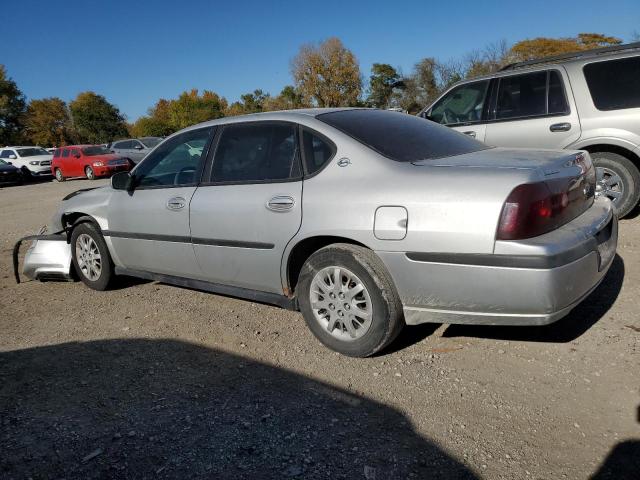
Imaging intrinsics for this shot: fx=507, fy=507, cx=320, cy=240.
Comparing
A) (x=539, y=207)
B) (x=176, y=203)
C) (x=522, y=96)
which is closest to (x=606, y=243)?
(x=539, y=207)

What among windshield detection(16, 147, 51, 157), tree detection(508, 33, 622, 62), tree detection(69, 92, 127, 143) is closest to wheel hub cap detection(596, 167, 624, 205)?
windshield detection(16, 147, 51, 157)

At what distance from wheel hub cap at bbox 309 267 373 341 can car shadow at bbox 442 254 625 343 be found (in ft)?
2.42

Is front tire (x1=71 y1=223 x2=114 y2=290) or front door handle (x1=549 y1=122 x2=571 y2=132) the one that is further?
front door handle (x1=549 y1=122 x2=571 y2=132)

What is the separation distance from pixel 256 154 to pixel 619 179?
14.1 feet

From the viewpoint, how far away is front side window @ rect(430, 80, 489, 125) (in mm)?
6512

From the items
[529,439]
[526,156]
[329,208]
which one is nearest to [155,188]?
[329,208]

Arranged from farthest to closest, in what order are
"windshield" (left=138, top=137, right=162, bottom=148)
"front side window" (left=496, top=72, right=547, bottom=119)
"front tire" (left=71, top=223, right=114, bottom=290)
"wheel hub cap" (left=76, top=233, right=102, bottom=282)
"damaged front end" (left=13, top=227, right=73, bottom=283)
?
"windshield" (left=138, top=137, right=162, bottom=148) → "front side window" (left=496, top=72, right=547, bottom=119) → "damaged front end" (left=13, top=227, right=73, bottom=283) → "wheel hub cap" (left=76, top=233, right=102, bottom=282) → "front tire" (left=71, top=223, right=114, bottom=290)

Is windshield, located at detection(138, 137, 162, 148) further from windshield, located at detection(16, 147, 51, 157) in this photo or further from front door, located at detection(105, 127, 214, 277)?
front door, located at detection(105, 127, 214, 277)

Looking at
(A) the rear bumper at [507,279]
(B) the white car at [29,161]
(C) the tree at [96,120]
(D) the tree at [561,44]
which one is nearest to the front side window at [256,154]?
(A) the rear bumper at [507,279]

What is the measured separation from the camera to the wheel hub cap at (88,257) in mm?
4922

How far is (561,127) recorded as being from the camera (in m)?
5.77

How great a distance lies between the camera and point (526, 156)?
310cm

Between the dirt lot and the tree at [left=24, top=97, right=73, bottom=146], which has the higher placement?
the tree at [left=24, top=97, right=73, bottom=146]

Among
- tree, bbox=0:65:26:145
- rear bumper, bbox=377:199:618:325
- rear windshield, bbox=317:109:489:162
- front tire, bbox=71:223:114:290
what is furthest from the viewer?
tree, bbox=0:65:26:145
